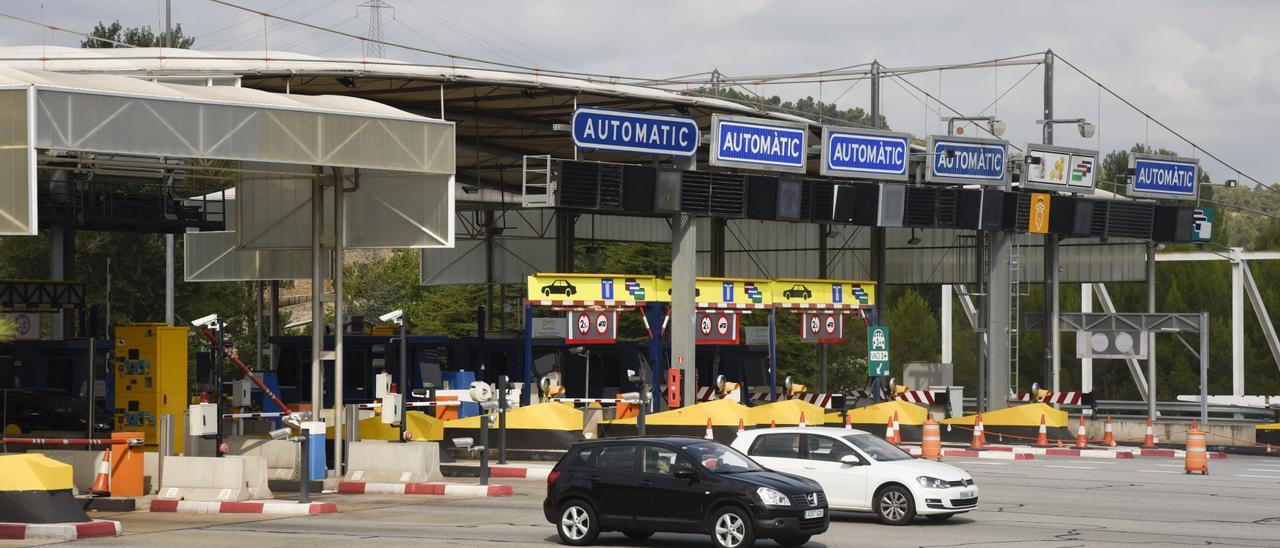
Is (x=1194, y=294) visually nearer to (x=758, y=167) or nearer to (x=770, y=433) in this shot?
(x=758, y=167)

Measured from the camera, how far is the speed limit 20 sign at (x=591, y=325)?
3703cm

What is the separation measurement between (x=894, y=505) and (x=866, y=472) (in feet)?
1.84

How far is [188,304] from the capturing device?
232 ft

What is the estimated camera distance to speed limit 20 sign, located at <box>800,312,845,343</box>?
42.2 meters

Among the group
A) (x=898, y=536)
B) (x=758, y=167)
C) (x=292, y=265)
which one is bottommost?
(x=898, y=536)

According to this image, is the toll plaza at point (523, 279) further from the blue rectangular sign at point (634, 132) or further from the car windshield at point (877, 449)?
the car windshield at point (877, 449)

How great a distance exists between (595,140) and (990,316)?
15.1 m

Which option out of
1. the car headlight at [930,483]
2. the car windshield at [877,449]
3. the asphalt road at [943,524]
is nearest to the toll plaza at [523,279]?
the asphalt road at [943,524]

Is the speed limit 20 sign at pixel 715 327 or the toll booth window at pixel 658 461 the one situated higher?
the speed limit 20 sign at pixel 715 327

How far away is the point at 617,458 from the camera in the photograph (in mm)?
18031

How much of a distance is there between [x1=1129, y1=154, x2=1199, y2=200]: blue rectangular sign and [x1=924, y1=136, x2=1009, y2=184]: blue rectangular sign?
6.46m

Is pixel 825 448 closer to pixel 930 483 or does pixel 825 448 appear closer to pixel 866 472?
pixel 866 472

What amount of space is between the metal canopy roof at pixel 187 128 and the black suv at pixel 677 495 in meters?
8.54

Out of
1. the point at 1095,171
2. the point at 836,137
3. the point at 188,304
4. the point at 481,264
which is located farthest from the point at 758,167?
the point at 188,304
